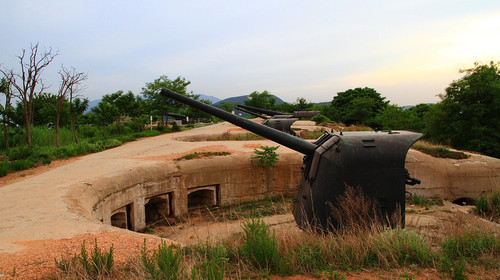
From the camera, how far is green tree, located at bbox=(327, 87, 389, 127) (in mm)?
32031

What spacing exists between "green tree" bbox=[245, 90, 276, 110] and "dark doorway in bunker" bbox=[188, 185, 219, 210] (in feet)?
111

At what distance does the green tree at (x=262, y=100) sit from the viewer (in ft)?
142

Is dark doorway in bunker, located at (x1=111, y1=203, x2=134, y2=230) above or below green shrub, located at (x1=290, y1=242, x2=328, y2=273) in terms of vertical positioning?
below

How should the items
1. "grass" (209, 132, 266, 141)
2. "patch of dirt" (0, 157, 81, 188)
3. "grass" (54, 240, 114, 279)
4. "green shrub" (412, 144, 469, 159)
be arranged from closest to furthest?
"grass" (54, 240, 114, 279), "patch of dirt" (0, 157, 81, 188), "green shrub" (412, 144, 469, 159), "grass" (209, 132, 266, 141)

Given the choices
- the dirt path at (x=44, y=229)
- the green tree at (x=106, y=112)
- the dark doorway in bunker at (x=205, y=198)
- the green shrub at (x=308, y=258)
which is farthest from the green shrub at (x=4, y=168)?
the green tree at (x=106, y=112)

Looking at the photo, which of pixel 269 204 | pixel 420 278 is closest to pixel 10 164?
pixel 269 204

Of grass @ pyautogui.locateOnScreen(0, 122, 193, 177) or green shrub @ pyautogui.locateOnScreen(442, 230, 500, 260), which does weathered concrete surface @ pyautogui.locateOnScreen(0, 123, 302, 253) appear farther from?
green shrub @ pyautogui.locateOnScreen(442, 230, 500, 260)

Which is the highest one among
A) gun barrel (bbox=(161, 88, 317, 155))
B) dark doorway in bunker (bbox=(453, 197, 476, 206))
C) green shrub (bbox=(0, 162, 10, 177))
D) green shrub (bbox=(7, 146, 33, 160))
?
gun barrel (bbox=(161, 88, 317, 155))

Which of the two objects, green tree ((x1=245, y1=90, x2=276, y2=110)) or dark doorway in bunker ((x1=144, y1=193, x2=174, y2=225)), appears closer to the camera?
dark doorway in bunker ((x1=144, y1=193, x2=174, y2=225))

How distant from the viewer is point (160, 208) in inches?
345

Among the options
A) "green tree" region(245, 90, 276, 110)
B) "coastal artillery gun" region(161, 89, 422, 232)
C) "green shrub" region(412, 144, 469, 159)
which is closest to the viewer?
"coastal artillery gun" region(161, 89, 422, 232)

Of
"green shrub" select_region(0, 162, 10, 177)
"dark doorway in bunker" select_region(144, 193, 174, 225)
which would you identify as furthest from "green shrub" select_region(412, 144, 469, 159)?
"green shrub" select_region(0, 162, 10, 177)

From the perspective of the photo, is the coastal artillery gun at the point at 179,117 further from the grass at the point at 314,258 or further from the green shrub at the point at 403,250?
the green shrub at the point at 403,250

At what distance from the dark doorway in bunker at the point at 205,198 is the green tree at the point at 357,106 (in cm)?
2321
